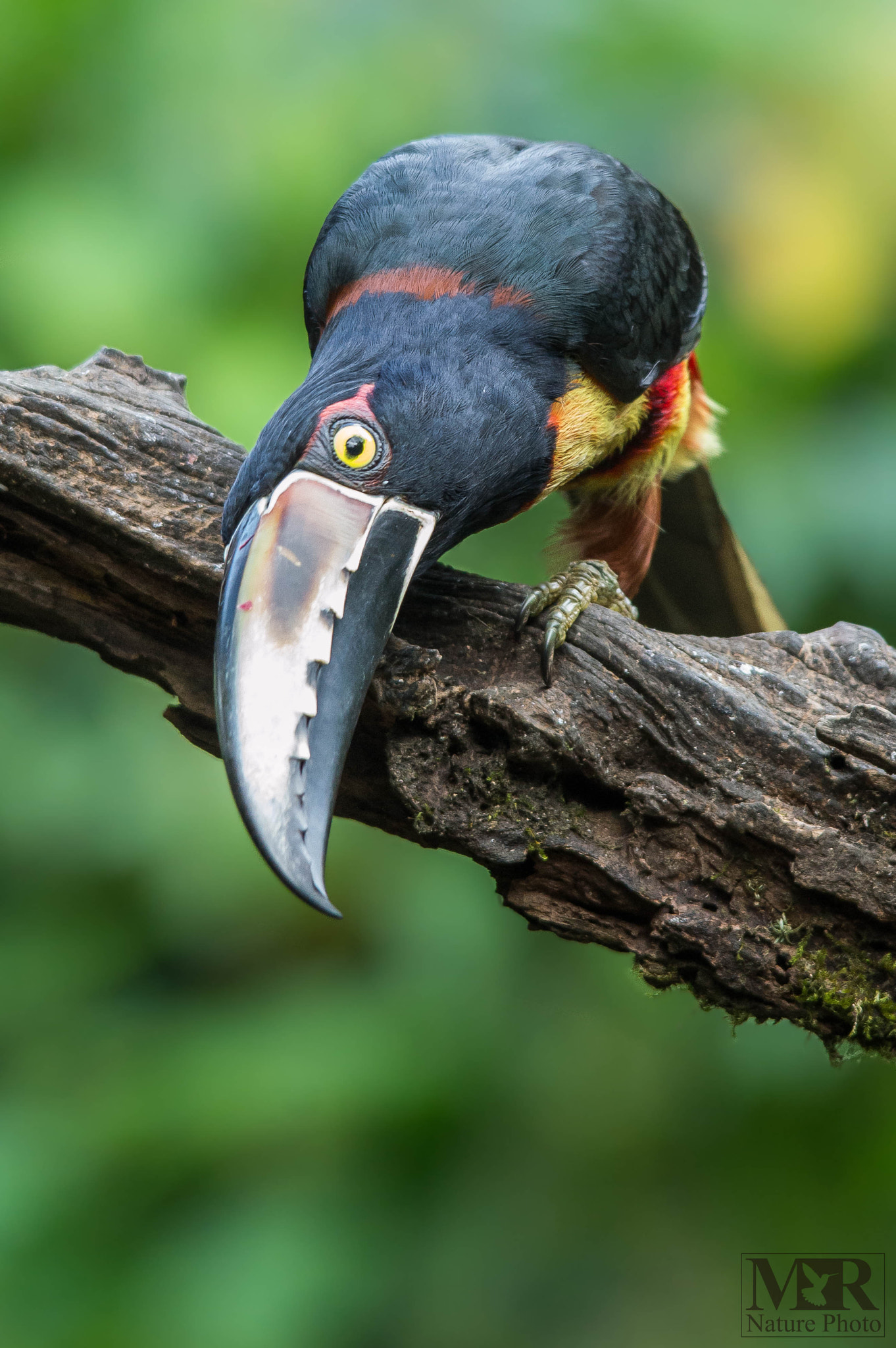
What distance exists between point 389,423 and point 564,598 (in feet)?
1.63

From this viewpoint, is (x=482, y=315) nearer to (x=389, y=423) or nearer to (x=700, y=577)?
(x=389, y=423)

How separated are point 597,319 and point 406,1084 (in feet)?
6.35

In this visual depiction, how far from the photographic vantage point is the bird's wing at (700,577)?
126 inches

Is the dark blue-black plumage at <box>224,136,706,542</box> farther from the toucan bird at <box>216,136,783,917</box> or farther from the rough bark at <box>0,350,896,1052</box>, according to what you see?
the rough bark at <box>0,350,896,1052</box>

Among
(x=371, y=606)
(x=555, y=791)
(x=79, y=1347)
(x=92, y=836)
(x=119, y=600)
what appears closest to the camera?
(x=371, y=606)

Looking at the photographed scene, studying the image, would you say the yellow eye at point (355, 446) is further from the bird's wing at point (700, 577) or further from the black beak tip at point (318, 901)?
the bird's wing at point (700, 577)

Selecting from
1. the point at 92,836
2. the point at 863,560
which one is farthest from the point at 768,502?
the point at 92,836

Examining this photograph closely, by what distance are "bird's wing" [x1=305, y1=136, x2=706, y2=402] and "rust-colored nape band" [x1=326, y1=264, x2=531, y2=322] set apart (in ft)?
0.04

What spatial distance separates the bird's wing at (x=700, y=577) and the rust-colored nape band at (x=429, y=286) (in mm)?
1137

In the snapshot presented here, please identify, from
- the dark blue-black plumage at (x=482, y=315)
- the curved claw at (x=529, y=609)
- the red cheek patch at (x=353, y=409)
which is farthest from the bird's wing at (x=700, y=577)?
the red cheek patch at (x=353, y=409)

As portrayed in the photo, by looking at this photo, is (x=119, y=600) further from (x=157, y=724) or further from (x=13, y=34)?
(x=13, y=34)

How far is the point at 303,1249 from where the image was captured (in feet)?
9.54

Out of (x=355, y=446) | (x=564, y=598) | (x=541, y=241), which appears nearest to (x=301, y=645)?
(x=355, y=446)

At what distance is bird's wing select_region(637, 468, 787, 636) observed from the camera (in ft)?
10.5
